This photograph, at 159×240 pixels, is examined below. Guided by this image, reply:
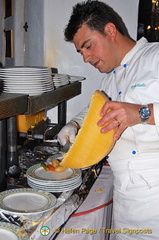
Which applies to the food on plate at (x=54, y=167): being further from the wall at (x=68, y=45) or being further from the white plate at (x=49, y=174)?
the wall at (x=68, y=45)

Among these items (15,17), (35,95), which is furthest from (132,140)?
(15,17)

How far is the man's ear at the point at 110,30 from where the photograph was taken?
1394 millimetres

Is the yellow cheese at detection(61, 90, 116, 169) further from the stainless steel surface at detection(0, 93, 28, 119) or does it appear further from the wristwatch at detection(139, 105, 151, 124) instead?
the stainless steel surface at detection(0, 93, 28, 119)

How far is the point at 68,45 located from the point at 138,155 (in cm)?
144

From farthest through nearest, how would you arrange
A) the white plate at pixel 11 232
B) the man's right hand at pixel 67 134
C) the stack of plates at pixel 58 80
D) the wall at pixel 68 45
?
the wall at pixel 68 45 < the stack of plates at pixel 58 80 < the man's right hand at pixel 67 134 < the white plate at pixel 11 232

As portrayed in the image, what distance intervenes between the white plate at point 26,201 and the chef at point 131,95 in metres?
0.46

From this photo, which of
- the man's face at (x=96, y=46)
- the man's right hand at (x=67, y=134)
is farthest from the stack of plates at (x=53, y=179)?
the man's face at (x=96, y=46)

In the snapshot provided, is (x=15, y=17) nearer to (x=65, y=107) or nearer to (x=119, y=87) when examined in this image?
(x=65, y=107)

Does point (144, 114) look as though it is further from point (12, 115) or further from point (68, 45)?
point (68, 45)

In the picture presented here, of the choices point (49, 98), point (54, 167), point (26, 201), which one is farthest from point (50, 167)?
point (49, 98)

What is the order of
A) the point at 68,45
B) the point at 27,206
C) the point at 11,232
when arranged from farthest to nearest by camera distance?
1. the point at 68,45
2. the point at 27,206
3. the point at 11,232

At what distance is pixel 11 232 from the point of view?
0.94 m

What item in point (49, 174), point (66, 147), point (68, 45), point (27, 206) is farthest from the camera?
point (68, 45)

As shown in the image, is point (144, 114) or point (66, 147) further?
point (66, 147)
